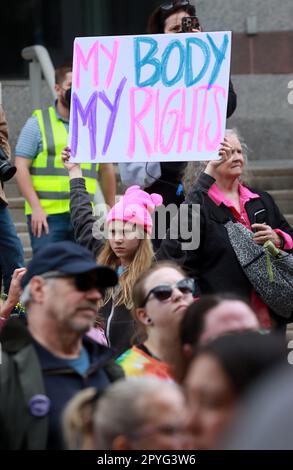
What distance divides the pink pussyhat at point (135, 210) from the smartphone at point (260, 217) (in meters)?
0.46

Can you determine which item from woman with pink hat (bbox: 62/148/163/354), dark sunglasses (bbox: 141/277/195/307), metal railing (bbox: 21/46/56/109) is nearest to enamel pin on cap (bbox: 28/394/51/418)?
dark sunglasses (bbox: 141/277/195/307)

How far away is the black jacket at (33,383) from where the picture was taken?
3576mm

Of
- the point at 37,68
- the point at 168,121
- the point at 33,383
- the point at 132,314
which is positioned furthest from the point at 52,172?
the point at 33,383

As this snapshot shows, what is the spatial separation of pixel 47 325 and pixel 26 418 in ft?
1.18

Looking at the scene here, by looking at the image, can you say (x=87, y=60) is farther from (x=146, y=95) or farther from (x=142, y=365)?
(x=142, y=365)

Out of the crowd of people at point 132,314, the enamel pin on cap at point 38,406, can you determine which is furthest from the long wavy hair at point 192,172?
the enamel pin on cap at point 38,406

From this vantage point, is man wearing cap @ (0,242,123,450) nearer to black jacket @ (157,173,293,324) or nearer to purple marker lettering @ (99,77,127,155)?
black jacket @ (157,173,293,324)

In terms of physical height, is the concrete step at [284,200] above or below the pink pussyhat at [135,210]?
below

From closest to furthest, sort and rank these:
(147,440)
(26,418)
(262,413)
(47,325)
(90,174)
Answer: (262,413) < (147,440) < (26,418) < (47,325) < (90,174)

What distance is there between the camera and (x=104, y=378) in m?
3.93

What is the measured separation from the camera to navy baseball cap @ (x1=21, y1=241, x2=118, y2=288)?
3.89m

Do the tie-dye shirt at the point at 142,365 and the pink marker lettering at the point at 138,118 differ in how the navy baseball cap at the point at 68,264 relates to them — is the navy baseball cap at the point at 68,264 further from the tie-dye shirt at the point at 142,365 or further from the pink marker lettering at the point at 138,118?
the pink marker lettering at the point at 138,118
